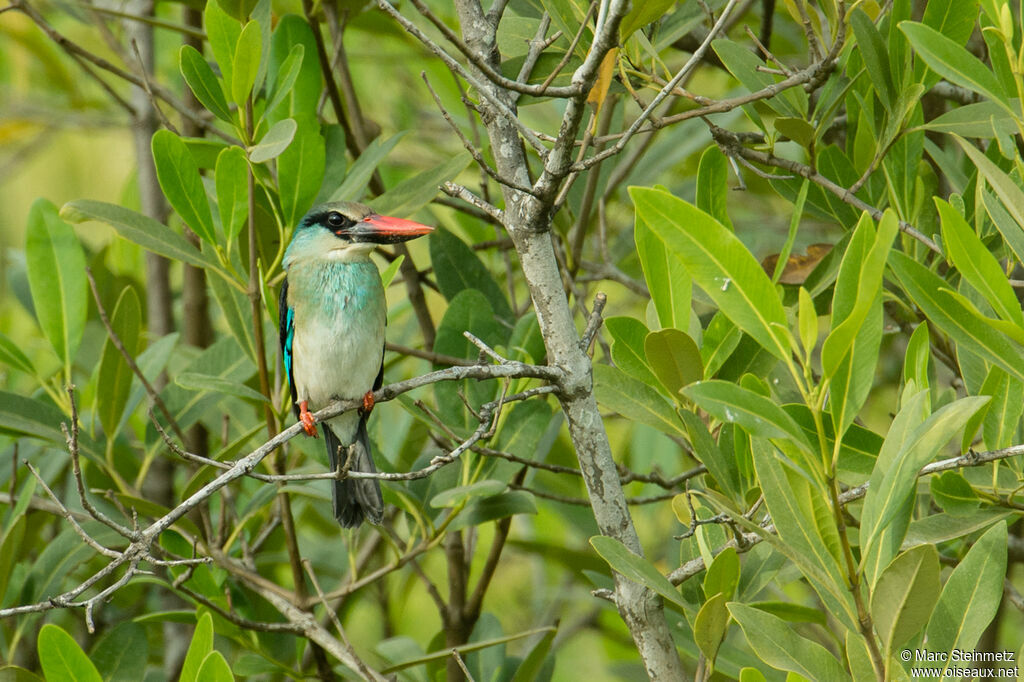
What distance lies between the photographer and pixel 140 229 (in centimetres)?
245

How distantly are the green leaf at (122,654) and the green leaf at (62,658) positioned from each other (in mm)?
614

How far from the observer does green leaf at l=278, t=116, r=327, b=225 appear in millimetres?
2572

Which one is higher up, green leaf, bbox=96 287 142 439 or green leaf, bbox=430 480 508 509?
green leaf, bbox=96 287 142 439

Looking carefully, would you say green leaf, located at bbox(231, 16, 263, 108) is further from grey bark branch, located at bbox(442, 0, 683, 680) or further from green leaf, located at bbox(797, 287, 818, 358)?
green leaf, located at bbox(797, 287, 818, 358)

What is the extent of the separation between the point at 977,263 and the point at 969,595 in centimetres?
57

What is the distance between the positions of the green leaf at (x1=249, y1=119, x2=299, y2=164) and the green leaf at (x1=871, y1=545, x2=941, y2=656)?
52.6 inches

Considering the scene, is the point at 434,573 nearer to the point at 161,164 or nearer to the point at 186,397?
the point at 186,397

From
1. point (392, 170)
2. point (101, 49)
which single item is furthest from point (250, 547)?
point (101, 49)

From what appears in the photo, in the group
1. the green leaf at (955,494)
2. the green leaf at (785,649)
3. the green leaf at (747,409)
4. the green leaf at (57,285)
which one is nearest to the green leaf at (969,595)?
the green leaf at (955,494)

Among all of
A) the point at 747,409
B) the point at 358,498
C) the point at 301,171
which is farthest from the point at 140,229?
the point at 747,409

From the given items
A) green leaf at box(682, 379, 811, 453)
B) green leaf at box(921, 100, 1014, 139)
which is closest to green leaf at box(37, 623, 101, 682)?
green leaf at box(682, 379, 811, 453)

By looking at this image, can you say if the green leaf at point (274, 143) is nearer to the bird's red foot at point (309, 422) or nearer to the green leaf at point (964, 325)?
the bird's red foot at point (309, 422)

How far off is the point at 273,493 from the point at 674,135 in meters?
1.66

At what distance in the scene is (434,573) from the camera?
193 inches
